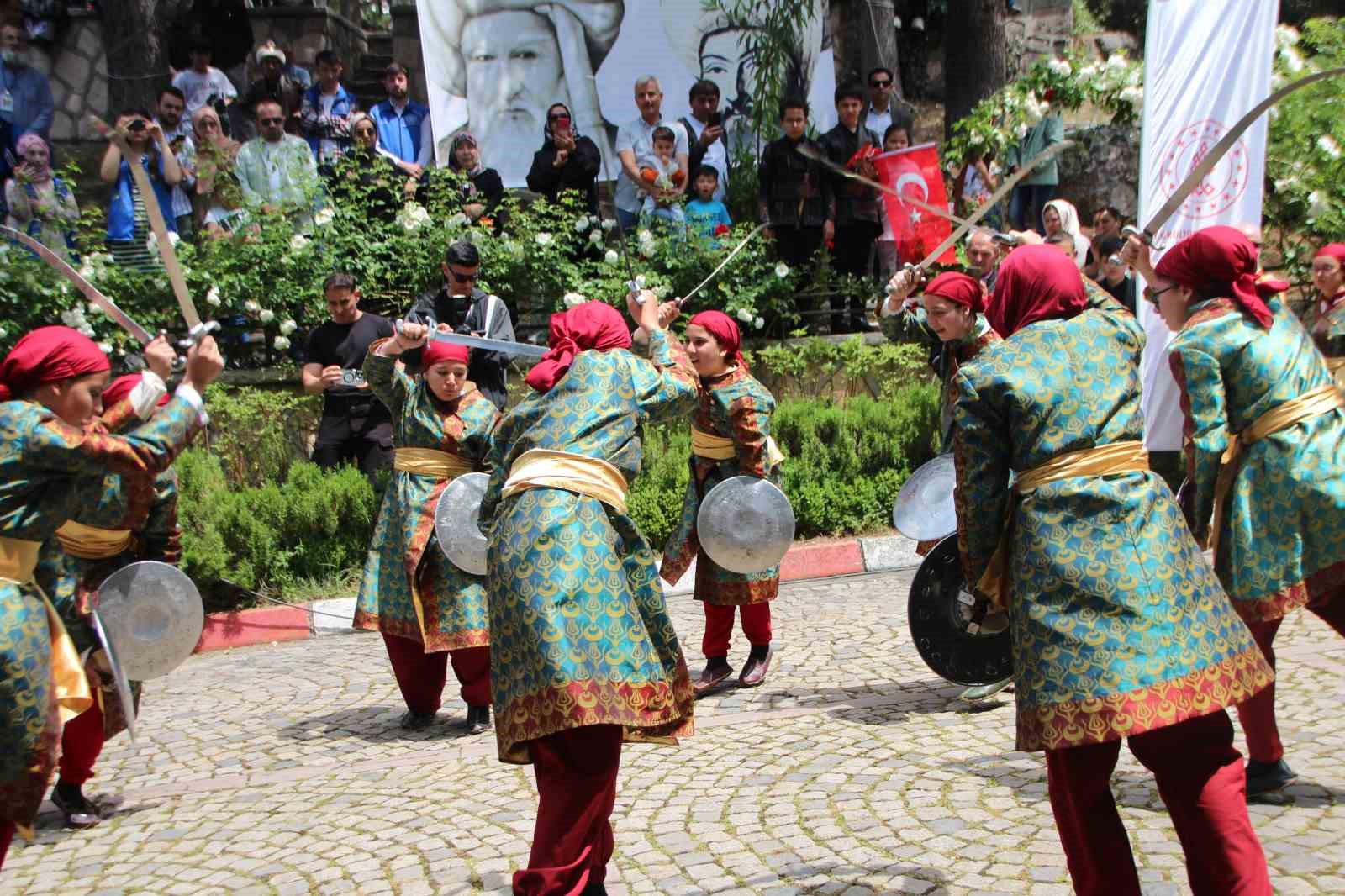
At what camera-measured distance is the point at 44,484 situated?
3672 millimetres

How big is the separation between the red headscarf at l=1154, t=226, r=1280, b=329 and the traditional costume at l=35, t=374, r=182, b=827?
3.44m

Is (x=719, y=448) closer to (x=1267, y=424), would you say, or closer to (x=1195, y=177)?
(x=1195, y=177)

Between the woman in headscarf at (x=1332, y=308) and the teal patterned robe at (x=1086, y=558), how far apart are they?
4164 mm

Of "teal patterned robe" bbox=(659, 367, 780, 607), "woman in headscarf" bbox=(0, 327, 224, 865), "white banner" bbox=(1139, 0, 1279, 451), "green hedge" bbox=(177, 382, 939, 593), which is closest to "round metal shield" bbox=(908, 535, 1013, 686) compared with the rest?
"teal patterned robe" bbox=(659, 367, 780, 607)

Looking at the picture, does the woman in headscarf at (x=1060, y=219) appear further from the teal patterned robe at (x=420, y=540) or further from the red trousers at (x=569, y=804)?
the red trousers at (x=569, y=804)

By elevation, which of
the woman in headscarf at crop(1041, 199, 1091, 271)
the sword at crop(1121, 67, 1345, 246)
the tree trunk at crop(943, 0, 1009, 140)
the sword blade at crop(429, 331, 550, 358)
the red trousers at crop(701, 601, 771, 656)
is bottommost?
the red trousers at crop(701, 601, 771, 656)

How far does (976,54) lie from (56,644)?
12290 millimetres

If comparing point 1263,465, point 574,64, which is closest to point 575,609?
point 1263,465

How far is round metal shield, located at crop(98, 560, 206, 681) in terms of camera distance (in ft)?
15.1

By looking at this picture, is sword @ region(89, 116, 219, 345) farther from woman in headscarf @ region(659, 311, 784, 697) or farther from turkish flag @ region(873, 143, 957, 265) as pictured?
turkish flag @ region(873, 143, 957, 265)

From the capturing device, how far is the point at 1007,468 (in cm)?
341

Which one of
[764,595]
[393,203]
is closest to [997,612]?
[764,595]

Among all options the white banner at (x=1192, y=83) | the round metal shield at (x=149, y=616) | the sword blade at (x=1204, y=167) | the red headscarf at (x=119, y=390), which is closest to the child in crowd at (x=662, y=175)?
the white banner at (x=1192, y=83)

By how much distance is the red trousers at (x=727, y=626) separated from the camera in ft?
20.6
